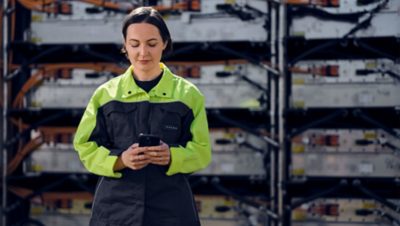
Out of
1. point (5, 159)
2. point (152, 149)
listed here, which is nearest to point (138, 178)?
point (152, 149)

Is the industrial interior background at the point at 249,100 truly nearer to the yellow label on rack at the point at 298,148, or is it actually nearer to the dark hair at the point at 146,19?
the yellow label on rack at the point at 298,148

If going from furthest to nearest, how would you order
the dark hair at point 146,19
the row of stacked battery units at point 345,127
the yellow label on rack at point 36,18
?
the yellow label on rack at point 36,18, the row of stacked battery units at point 345,127, the dark hair at point 146,19

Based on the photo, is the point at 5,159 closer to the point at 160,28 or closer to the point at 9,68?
the point at 9,68

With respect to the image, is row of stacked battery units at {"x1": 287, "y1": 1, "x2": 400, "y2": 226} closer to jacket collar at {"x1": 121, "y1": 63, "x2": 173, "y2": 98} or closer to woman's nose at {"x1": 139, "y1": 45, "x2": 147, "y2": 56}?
jacket collar at {"x1": 121, "y1": 63, "x2": 173, "y2": 98}

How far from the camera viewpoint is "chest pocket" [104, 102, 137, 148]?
299 centimetres

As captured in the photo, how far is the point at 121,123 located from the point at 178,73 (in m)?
3.79

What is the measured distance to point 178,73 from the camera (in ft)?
22.2

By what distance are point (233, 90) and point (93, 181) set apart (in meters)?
1.66

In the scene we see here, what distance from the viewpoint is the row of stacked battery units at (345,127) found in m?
6.41

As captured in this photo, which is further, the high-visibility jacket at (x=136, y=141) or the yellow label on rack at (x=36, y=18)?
the yellow label on rack at (x=36, y=18)

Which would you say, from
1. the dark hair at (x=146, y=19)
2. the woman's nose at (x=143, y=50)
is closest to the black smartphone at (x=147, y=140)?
the woman's nose at (x=143, y=50)

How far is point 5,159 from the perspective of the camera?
685 centimetres

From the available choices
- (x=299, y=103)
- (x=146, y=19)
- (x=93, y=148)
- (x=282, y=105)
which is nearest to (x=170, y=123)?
(x=93, y=148)

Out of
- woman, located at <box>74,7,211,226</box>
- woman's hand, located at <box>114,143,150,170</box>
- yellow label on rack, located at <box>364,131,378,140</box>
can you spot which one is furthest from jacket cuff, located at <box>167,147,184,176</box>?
yellow label on rack, located at <box>364,131,378,140</box>
